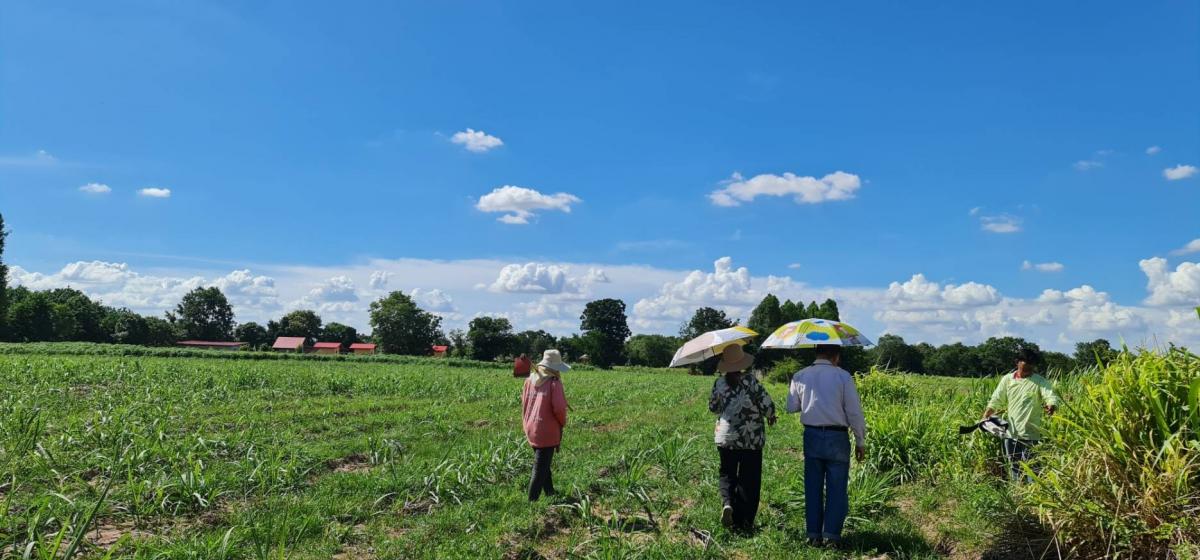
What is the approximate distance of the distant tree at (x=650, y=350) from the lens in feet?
318

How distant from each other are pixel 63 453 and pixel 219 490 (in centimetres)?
320

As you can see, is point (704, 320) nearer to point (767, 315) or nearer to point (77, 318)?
point (767, 315)

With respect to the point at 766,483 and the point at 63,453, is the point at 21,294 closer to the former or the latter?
the point at 63,453

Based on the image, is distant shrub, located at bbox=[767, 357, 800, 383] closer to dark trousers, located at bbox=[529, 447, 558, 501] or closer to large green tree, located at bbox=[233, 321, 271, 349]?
dark trousers, located at bbox=[529, 447, 558, 501]

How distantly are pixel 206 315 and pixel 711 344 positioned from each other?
A: 123 meters

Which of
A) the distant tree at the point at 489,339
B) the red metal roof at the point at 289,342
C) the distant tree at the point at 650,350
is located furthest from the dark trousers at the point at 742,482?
the red metal roof at the point at 289,342

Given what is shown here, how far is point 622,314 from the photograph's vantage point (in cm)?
10406

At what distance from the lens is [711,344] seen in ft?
20.9

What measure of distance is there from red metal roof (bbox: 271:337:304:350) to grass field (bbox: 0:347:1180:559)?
89.9 m

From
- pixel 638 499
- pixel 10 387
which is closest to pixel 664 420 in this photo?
pixel 638 499

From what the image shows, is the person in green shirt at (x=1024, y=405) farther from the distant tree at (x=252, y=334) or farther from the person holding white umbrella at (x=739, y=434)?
the distant tree at (x=252, y=334)

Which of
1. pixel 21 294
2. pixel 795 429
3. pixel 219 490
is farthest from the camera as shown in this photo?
pixel 21 294

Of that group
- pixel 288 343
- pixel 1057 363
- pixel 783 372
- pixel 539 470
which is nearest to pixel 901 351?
pixel 783 372

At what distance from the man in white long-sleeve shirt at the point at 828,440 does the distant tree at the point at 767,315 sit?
6271cm
